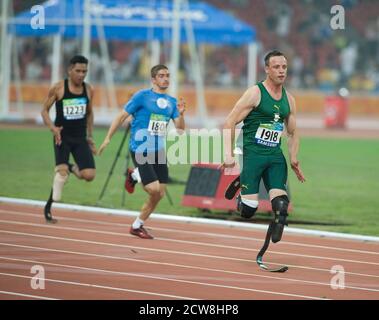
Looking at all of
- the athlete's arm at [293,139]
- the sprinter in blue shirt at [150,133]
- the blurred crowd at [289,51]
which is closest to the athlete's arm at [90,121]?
the sprinter in blue shirt at [150,133]

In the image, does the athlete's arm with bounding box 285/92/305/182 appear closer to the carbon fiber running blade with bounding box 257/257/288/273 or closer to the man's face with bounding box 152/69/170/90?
the carbon fiber running blade with bounding box 257/257/288/273

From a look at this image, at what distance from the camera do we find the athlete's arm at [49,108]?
14.6 m

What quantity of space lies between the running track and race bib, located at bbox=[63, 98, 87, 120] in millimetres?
1396

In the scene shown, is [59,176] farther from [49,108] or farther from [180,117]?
[180,117]

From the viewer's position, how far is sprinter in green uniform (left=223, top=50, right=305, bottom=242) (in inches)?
440

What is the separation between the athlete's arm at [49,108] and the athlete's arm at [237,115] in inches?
159

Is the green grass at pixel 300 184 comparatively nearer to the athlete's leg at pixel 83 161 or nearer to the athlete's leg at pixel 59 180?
the athlete's leg at pixel 83 161

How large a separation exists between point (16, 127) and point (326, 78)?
22075 mm

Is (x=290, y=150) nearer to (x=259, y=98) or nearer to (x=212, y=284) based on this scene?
(x=259, y=98)

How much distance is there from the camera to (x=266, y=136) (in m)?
11.3

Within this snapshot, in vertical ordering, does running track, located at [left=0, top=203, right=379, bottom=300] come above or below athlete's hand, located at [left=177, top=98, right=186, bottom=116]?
below

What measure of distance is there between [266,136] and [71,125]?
4.27 meters
